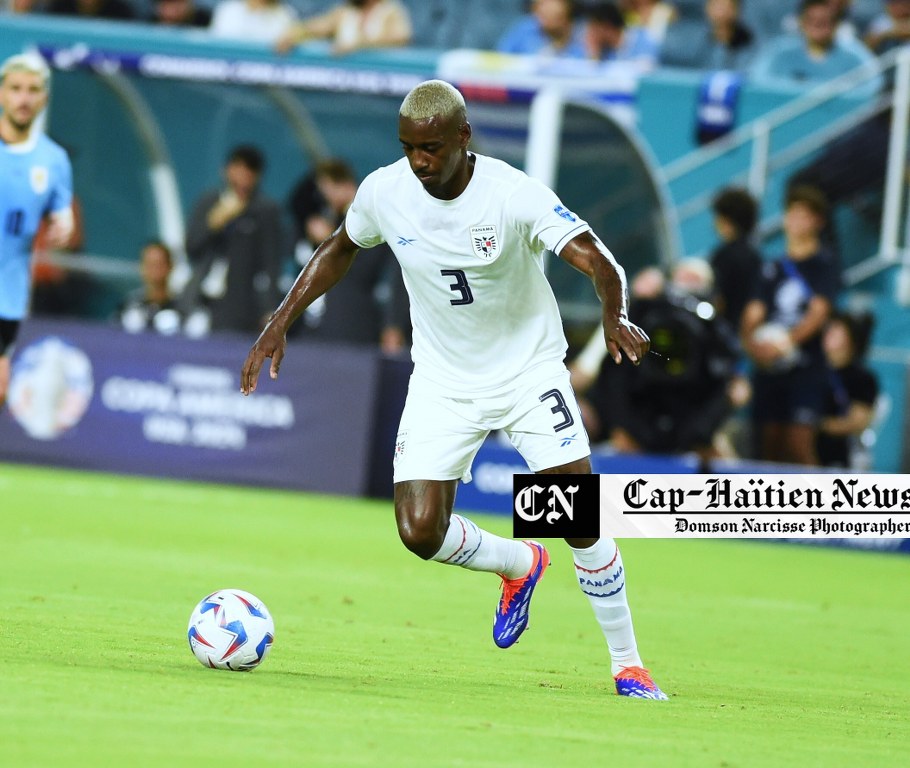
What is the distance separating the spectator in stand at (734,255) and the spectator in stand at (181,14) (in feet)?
23.7

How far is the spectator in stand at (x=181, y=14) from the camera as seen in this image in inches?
760

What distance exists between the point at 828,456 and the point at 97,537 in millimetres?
7008

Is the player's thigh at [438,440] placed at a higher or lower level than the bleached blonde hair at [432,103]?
lower

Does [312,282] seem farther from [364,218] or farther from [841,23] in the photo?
[841,23]

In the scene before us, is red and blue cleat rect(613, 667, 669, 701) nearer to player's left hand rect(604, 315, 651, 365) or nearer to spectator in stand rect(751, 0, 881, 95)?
player's left hand rect(604, 315, 651, 365)

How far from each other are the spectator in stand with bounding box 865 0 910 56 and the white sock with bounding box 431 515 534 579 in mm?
11854

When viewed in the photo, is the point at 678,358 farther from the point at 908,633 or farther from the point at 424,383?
the point at 424,383

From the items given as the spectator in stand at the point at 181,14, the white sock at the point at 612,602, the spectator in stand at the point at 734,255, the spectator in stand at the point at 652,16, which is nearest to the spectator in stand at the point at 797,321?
the spectator in stand at the point at 734,255

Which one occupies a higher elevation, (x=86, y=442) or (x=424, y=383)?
(x=86, y=442)

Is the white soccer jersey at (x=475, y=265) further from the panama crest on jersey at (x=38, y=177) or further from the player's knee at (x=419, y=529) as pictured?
the panama crest on jersey at (x=38, y=177)

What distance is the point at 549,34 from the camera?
18.2m

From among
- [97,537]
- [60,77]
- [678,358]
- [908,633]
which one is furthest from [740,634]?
[60,77]

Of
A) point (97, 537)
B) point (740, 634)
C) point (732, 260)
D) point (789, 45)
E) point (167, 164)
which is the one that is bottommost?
point (740, 634)

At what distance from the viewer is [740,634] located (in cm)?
913
